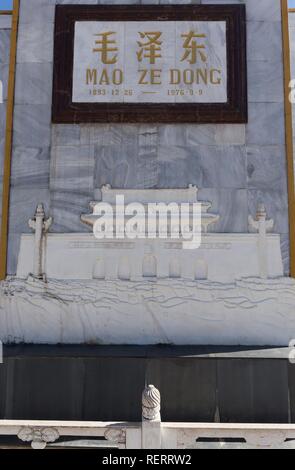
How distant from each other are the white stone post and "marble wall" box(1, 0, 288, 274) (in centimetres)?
389

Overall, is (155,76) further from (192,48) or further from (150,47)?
(192,48)

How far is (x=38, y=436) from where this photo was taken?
5883mm

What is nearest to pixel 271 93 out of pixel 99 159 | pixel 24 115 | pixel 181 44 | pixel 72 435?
pixel 181 44

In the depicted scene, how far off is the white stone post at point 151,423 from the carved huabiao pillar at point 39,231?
12.2 ft

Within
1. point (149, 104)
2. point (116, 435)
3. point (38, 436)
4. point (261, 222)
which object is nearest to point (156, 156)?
point (149, 104)

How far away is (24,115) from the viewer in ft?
30.9

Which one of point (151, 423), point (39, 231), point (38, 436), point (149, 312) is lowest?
point (38, 436)

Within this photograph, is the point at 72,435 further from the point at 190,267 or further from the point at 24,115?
the point at 24,115

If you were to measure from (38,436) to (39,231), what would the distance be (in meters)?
3.96

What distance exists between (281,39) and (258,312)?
510cm

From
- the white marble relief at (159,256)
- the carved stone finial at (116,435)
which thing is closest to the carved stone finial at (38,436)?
the carved stone finial at (116,435)

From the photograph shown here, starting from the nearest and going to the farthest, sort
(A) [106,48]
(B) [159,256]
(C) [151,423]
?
1. (C) [151,423]
2. (B) [159,256]
3. (A) [106,48]

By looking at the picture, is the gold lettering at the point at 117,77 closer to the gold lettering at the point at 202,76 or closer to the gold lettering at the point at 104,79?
the gold lettering at the point at 104,79

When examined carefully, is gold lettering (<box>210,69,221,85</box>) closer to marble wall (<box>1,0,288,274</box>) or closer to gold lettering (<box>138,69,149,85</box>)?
marble wall (<box>1,0,288,274</box>)
